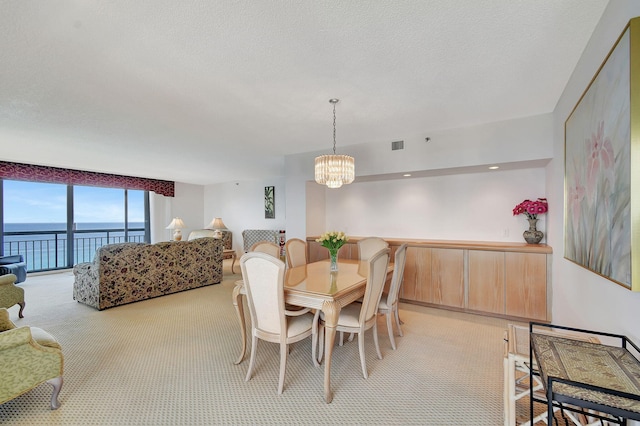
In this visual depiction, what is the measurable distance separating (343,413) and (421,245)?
8.81 ft

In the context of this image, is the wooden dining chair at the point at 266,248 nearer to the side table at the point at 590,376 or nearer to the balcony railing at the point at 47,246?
the side table at the point at 590,376

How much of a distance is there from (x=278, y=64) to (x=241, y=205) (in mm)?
6705

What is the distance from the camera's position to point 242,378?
7.38ft

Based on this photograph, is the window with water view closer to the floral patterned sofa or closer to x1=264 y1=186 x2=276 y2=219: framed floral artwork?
the floral patterned sofa

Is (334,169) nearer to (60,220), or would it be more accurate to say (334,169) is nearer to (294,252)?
(294,252)

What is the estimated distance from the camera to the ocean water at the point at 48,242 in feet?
20.3

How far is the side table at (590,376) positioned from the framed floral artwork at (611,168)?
323 mm

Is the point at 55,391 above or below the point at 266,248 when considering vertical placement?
below

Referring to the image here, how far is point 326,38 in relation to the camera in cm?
182

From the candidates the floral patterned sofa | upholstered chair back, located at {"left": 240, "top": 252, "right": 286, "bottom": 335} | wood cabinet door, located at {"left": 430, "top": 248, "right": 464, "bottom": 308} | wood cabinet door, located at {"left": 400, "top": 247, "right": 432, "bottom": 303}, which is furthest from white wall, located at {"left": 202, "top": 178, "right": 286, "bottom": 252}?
upholstered chair back, located at {"left": 240, "top": 252, "right": 286, "bottom": 335}

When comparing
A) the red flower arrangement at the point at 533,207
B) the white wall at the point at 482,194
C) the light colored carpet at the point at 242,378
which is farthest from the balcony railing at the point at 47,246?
the red flower arrangement at the point at 533,207

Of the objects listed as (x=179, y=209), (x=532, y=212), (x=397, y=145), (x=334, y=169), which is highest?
(x=397, y=145)

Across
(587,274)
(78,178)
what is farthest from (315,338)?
(78,178)

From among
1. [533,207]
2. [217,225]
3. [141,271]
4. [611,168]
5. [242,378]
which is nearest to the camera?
[611,168]
